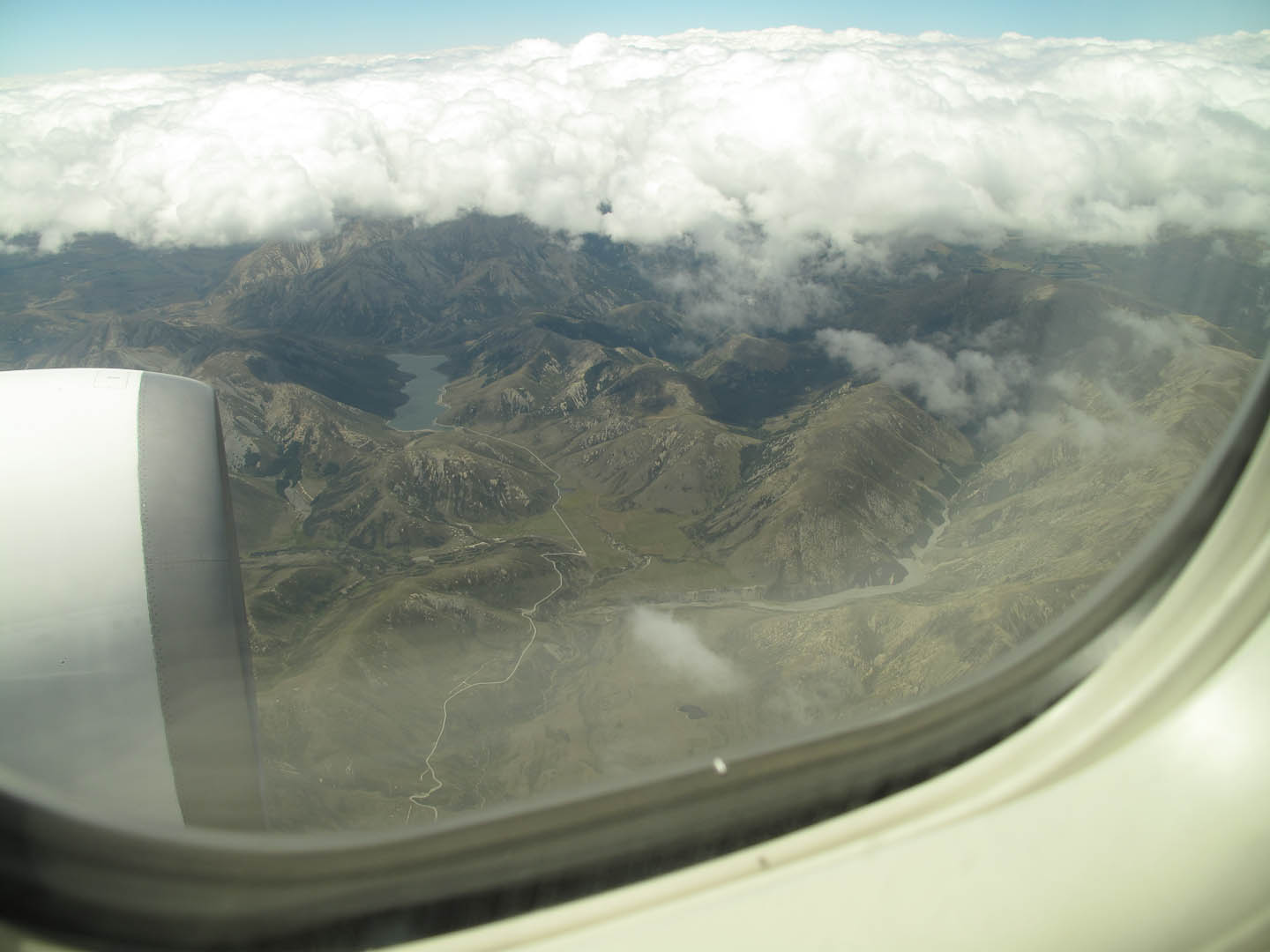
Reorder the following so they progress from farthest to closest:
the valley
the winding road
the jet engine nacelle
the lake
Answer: the lake < the winding road < the valley < the jet engine nacelle

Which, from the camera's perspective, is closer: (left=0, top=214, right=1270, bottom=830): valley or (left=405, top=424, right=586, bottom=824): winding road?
(left=0, top=214, right=1270, bottom=830): valley

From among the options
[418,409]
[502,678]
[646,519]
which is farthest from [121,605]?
[418,409]

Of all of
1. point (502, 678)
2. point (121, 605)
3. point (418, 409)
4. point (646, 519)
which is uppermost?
point (121, 605)

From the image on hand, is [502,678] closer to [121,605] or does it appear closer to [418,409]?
[121,605]

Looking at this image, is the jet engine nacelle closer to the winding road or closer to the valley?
the valley

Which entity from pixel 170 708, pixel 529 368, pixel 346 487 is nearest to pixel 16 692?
pixel 170 708

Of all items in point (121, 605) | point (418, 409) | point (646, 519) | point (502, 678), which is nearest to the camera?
point (121, 605)

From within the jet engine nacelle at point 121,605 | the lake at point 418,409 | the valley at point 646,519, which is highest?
the jet engine nacelle at point 121,605

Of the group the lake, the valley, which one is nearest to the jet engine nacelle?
the valley

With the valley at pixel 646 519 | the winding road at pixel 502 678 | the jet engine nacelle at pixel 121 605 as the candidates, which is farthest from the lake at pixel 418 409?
the jet engine nacelle at pixel 121 605

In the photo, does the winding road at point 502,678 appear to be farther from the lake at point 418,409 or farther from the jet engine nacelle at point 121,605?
the lake at point 418,409

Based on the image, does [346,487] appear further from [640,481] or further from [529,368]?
[529,368]
